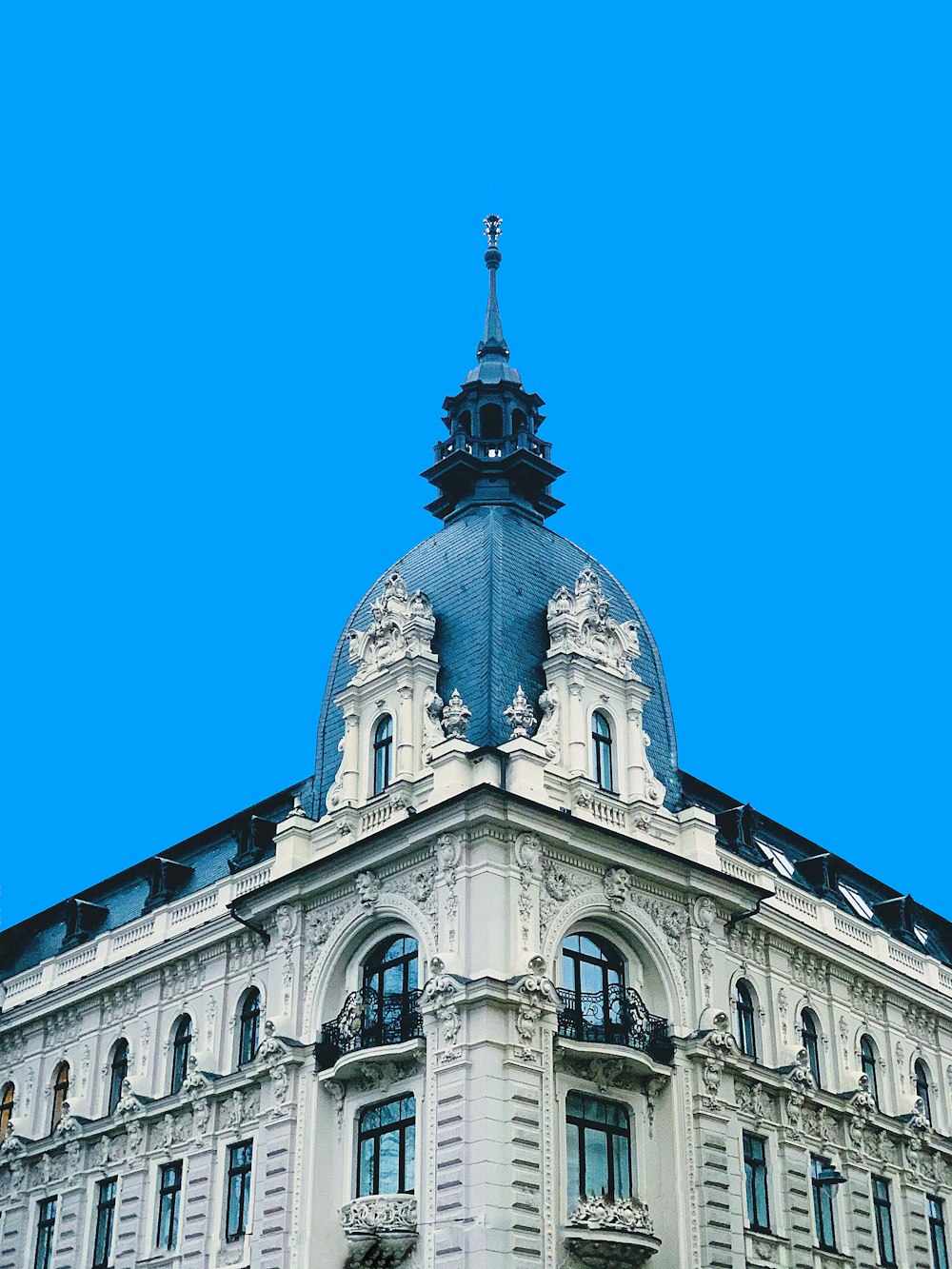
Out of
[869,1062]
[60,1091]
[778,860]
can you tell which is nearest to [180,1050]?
[60,1091]

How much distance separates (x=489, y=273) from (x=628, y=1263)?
32997 mm

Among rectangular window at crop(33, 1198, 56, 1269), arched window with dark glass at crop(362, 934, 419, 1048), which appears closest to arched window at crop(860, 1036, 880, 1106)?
arched window with dark glass at crop(362, 934, 419, 1048)

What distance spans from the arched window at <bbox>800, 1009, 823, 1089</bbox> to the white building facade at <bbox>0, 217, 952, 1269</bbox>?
97mm

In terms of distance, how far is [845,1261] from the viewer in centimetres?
4691

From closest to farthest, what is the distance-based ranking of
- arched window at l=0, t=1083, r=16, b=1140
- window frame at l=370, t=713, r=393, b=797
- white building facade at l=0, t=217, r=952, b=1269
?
1. white building facade at l=0, t=217, r=952, b=1269
2. window frame at l=370, t=713, r=393, b=797
3. arched window at l=0, t=1083, r=16, b=1140

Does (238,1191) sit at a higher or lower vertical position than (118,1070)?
lower

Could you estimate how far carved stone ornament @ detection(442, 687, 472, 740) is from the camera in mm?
44938

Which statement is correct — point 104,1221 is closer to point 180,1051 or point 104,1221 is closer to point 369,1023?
point 180,1051

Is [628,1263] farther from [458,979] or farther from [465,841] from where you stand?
[465,841]

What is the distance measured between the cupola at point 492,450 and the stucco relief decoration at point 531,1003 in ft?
53.7

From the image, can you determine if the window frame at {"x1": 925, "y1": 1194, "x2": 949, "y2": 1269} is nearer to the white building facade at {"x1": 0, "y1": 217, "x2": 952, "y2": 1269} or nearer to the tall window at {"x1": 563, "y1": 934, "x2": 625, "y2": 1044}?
the white building facade at {"x1": 0, "y1": 217, "x2": 952, "y2": 1269}

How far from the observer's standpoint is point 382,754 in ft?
155

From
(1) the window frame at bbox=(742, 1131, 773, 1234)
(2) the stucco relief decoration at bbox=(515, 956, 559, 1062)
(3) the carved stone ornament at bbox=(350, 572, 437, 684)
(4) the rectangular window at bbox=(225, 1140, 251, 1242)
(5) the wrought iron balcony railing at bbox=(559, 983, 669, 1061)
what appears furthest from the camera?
(3) the carved stone ornament at bbox=(350, 572, 437, 684)

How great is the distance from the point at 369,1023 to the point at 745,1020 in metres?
10.6
